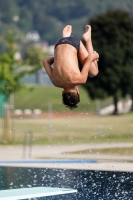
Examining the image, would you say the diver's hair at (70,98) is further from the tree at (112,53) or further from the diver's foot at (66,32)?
the tree at (112,53)

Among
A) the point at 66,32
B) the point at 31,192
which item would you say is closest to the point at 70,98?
the point at 66,32

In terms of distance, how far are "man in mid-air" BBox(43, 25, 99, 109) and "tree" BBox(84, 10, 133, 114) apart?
157ft

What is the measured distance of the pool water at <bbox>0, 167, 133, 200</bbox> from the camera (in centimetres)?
1170

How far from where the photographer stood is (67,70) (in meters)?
9.07

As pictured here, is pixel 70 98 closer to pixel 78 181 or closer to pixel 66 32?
pixel 66 32

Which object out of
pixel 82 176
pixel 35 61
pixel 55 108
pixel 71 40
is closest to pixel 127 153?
pixel 82 176

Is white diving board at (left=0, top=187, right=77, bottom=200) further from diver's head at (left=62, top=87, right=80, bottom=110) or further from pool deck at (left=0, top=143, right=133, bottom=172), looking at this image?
diver's head at (left=62, top=87, right=80, bottom=110)

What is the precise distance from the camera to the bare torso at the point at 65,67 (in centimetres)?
911

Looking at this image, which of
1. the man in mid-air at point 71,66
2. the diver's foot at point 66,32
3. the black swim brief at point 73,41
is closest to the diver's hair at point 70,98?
the man in mid-air at point 71,66

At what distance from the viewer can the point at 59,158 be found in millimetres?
18516

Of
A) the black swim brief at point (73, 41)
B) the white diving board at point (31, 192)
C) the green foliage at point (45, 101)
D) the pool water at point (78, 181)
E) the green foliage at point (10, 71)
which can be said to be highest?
the green foliage at point (45, 101)

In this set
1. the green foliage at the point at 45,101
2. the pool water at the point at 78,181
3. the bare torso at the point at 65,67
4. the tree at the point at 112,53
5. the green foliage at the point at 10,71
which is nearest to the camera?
the bare torso at the point at 65,67

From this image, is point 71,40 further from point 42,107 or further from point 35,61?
point 35,61

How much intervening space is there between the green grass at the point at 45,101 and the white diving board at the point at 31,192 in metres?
49.9
